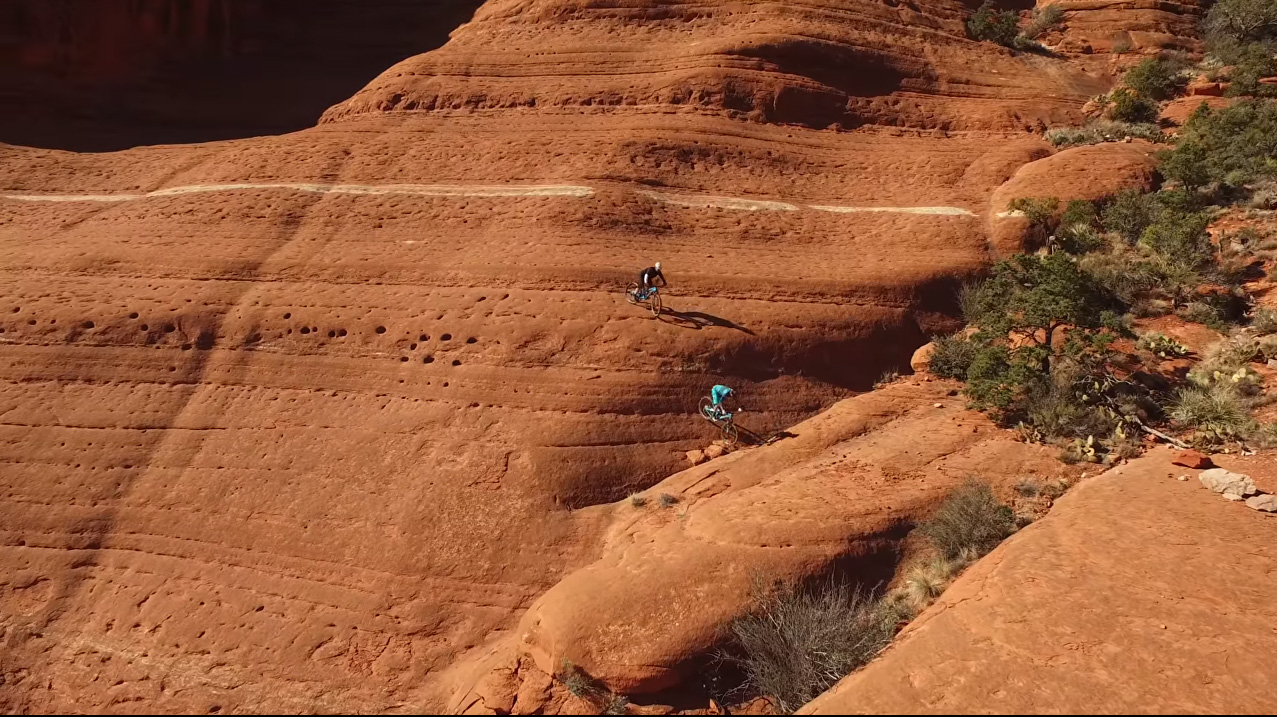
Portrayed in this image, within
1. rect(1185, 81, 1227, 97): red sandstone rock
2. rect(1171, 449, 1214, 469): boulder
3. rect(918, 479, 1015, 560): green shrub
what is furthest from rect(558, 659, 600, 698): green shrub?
rect(1185, 81, 1227, 97): red sandstone rock

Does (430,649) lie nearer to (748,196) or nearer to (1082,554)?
(1082,554)

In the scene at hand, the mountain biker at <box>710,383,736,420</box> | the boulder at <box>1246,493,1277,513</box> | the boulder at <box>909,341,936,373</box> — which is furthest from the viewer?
the boulder at <box>909,341,936,373</box>

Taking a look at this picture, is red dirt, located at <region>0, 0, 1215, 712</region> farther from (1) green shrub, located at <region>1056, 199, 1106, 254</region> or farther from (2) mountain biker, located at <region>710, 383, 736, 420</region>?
(1) green shrub, located at <region>1056, 199, 1106, 254</region>

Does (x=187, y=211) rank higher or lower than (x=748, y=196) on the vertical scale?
lower

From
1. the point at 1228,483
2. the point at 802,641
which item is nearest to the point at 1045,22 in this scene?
the point at 1228,483

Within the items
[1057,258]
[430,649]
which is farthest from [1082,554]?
[430,649]

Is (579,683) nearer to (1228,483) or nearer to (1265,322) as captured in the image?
(1228,483)
